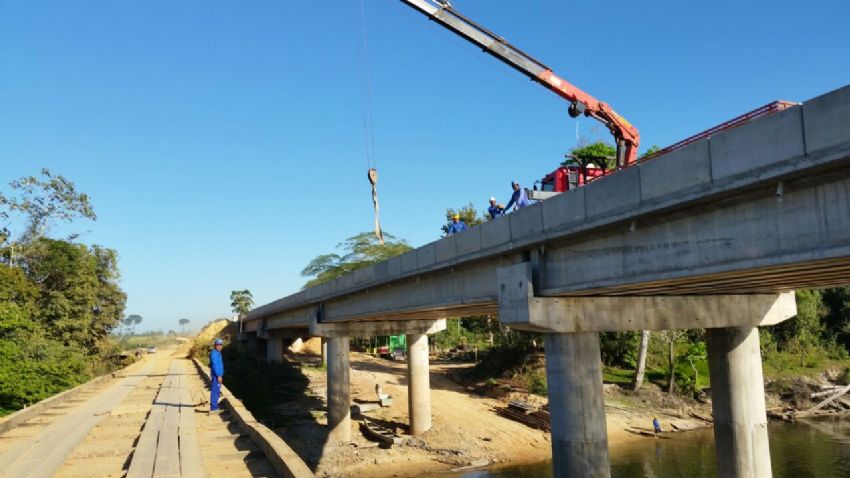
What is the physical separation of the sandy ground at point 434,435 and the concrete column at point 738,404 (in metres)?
13.7

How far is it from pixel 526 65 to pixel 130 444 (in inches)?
653

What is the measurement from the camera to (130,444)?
10.4 meters

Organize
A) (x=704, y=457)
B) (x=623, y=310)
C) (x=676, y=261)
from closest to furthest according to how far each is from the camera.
Result: 1. (x=676, y=261)
2. (x=623, y=310)
3. (x=704, y=457)

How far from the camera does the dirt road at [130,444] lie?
328 inches

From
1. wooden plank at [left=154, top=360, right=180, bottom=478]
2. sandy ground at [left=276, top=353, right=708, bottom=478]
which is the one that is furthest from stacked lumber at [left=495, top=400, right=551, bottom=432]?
wooden plank at [left=154, top=360, right=180, bottom=478]

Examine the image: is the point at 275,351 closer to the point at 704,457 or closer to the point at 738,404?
the point at 704,457

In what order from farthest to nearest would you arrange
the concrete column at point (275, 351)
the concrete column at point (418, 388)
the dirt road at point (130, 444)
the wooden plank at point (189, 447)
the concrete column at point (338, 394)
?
the concrete column at point (275, 351) → the concrete column at point (418, 388) → the concrete column at point (338, 394) → the dirt road at point (130, 444) → the wooden plank at point (189, 447)

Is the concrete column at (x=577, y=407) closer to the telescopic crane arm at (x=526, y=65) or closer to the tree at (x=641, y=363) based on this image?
the telescopic crane arm at (x=526, y=65)

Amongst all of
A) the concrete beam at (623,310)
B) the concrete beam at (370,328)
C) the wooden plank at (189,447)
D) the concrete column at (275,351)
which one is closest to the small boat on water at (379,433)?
the concrete beam at (370,328)

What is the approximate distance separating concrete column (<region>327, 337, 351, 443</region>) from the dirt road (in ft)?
37.2

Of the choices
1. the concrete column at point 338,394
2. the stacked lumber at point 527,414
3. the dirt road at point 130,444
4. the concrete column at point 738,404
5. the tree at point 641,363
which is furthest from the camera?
the tree at point 641,363

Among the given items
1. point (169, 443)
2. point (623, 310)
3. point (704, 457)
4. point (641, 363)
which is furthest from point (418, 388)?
point (169, 443)

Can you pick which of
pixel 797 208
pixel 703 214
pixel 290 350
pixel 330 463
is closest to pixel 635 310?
pixel 703 214

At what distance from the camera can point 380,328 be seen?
27.9 m
